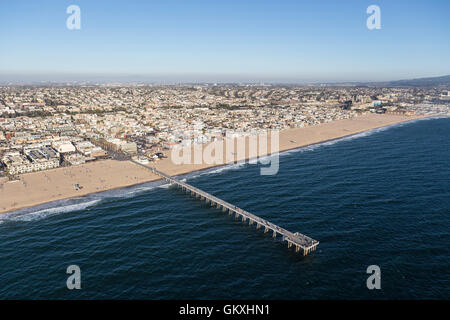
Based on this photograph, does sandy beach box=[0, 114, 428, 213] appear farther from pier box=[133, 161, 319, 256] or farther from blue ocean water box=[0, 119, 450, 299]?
pier box=[133, 161, 319, 256]

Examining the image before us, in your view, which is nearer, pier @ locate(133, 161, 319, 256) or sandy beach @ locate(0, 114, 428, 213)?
pier @ locate(133, 161, 319, 256)

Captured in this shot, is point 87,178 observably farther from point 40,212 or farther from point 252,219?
point 252,219

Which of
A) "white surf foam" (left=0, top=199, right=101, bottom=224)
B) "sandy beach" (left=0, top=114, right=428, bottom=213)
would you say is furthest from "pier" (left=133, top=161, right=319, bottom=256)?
"white surf foam" (left=0, top=199, right=101, bottom=224)

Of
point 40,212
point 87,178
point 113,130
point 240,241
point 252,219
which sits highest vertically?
point 113,130

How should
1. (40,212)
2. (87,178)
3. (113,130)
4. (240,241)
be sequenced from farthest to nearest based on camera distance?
(113,130) < (87,178) < (40,212) < (240,241)

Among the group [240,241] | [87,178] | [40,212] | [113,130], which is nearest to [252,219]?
[240,241]

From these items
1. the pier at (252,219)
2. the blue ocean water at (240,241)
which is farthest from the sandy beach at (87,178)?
the pier at (252,219)

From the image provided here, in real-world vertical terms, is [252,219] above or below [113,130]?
below
